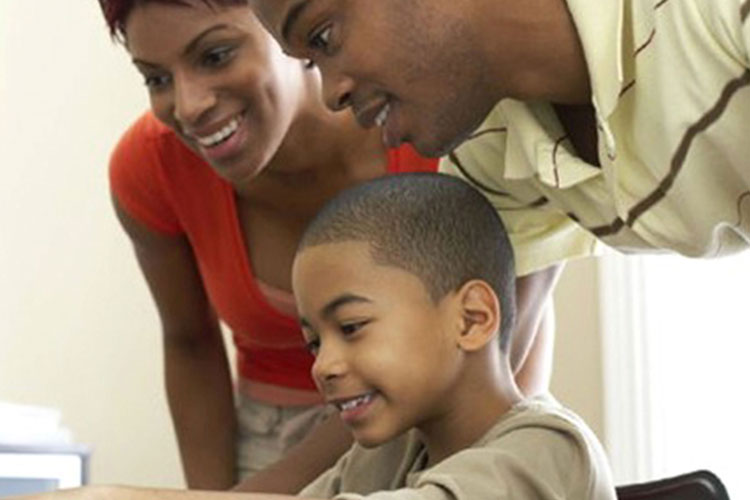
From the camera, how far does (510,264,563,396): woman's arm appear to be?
175 centimetres

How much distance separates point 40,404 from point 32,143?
509 mm

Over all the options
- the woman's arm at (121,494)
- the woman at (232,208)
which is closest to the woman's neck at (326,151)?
the woman at (232,208)

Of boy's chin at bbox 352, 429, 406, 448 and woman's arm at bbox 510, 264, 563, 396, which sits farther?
woman's arm at bbox 510, 264, 563, 396

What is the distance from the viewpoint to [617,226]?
4.86 feet

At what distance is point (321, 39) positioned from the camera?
1.52 m

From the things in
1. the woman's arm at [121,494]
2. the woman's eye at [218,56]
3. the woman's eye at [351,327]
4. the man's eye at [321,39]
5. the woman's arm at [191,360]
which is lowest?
the woman's arm at [191,360]

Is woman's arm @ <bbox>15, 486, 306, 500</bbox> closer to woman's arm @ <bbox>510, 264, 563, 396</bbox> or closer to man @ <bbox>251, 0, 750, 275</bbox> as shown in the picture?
man @ <bbox>251, 0, 750, 275</bbox>

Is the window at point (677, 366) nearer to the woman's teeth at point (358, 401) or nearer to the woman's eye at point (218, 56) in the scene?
the woman's eye at point (218, 56)

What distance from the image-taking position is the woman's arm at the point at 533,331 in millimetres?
1751

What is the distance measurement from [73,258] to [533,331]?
5.42 ft

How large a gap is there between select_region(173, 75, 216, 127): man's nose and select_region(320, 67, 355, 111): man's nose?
31 centimetres

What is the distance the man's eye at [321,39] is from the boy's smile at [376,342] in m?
0.20

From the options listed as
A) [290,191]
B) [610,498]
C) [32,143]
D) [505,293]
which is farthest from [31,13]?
[610,498]

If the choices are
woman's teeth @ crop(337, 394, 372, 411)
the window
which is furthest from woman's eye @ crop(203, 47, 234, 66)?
the window
